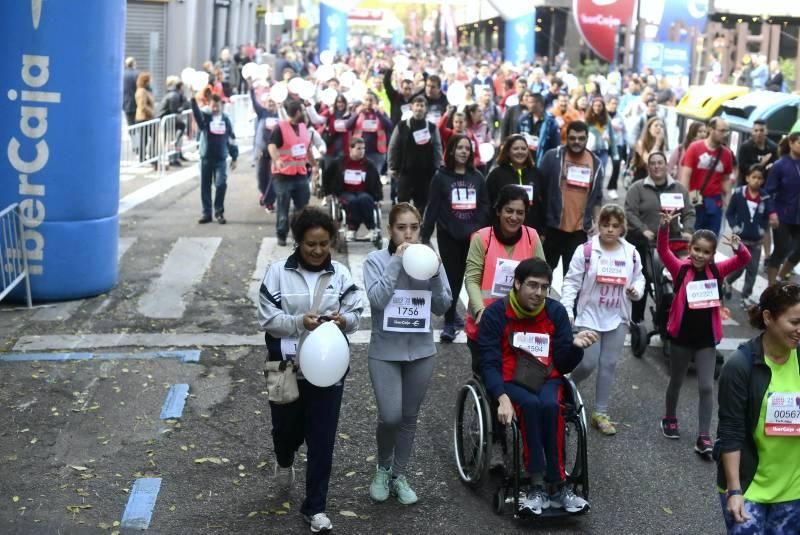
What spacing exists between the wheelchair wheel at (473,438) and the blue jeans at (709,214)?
5851mm

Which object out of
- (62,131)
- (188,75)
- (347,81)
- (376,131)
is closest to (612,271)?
(62,131)

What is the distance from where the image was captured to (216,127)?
1572 centimetres

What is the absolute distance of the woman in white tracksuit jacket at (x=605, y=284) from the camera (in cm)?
803

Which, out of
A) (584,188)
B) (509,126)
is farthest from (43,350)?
(509,126)

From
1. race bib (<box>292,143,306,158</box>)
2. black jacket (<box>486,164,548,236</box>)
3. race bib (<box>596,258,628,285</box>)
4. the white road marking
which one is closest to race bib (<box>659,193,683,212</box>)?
black jacket (<box>486,164,548,236</box>)

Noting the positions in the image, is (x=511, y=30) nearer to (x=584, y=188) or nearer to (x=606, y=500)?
(x=584, y=188)

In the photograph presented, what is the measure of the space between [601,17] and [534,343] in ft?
101

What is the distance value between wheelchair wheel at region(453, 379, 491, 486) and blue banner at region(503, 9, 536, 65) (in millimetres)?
32520

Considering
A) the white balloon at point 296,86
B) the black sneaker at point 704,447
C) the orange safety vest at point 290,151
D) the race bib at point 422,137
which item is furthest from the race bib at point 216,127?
the black sneaker at point 704,447

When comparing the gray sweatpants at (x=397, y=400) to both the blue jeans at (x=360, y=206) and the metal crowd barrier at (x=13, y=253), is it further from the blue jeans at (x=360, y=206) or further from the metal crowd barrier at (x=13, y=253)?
the blue jeans at (x=360, y=206)

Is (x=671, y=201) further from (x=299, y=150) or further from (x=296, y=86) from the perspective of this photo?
(x=296, y=86)

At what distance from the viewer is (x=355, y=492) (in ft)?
23.2

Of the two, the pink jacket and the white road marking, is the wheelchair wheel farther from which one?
the white road marking

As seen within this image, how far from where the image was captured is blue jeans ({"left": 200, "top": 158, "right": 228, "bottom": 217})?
15938mm
